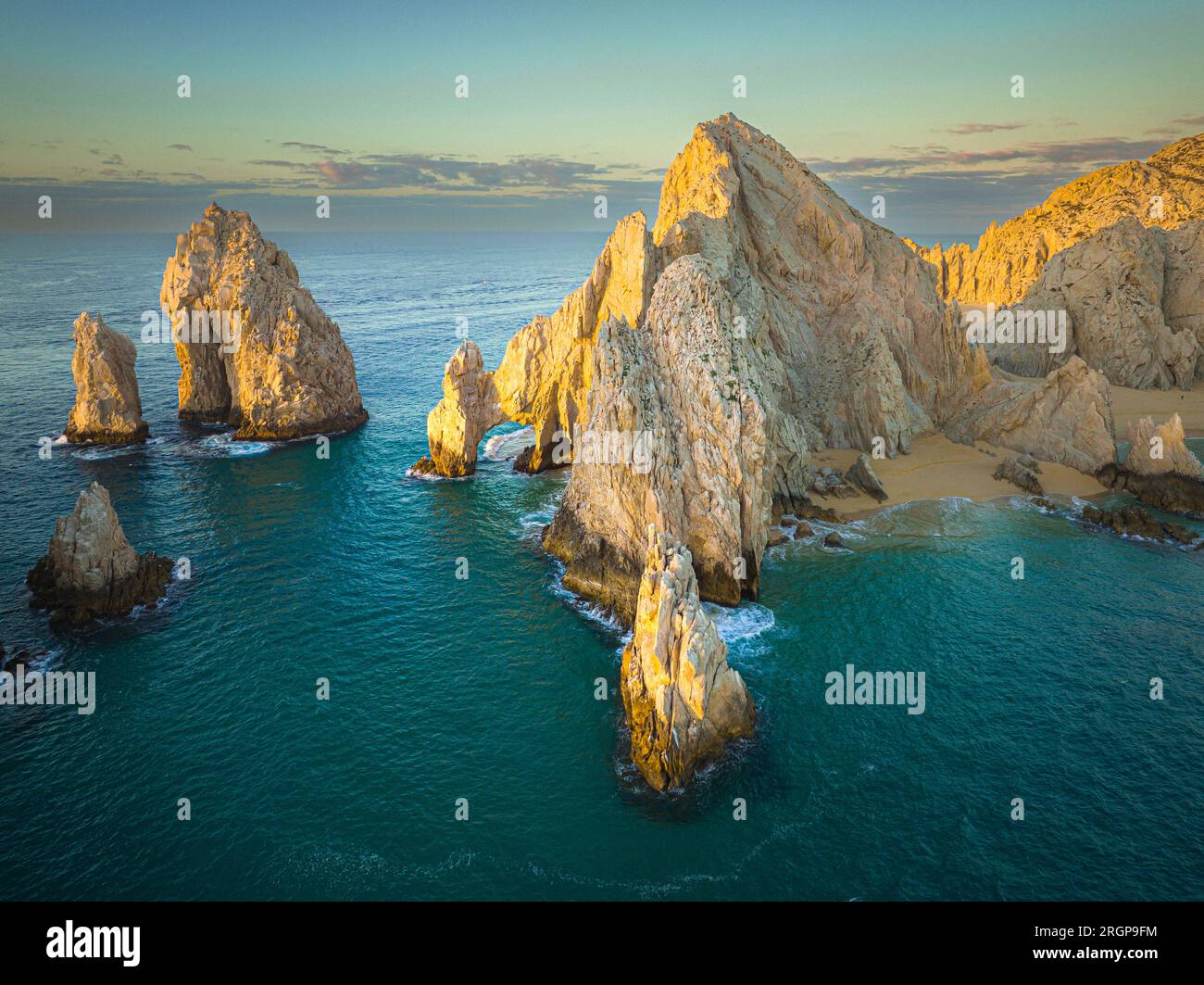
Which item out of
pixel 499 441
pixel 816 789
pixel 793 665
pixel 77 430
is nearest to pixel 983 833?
pixel 816 789

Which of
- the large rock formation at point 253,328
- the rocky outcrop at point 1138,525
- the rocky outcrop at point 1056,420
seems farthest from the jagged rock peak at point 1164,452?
the large rock formation at point 253,328

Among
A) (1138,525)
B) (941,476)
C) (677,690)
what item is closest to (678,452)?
(677,690)

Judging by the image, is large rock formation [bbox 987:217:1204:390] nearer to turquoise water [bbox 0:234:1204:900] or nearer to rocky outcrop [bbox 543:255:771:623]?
turquoise water [bbox 0:234:1204:900]

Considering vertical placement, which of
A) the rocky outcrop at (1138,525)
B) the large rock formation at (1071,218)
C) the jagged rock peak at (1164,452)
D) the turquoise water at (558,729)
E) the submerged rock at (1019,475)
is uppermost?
the large rock formation at (1071,218)

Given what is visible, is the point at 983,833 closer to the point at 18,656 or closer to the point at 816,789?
the point at 816,789

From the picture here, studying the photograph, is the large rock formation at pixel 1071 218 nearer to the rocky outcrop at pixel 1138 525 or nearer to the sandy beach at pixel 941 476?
the sandy beach at pixel 941 476

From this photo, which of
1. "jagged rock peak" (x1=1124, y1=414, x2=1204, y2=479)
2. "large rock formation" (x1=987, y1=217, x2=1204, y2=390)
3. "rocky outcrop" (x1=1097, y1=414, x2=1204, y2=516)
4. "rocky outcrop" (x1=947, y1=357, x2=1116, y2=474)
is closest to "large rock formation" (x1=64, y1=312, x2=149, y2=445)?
"rocky outcrop" (x1=947, y1=357, x2=1116, y2=474)

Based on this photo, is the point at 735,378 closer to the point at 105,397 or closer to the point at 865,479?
the point at 865,479
